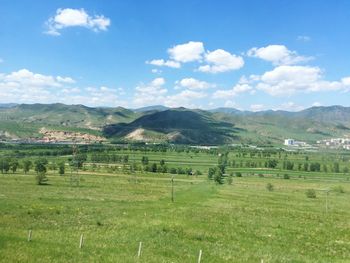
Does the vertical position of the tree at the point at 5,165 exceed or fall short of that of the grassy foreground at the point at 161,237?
it falls short

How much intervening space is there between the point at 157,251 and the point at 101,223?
1625cm

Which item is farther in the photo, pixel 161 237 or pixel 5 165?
pixel 5 165

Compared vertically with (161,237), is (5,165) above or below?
below

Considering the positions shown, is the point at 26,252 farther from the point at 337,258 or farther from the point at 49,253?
the point at 337,258

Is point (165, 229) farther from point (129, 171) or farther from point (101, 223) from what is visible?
point (129, 171)

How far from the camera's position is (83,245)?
30703 millimetres

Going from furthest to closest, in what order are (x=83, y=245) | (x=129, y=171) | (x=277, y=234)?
1. (x=129, y=171)
2. (x=277, y=234)
3. (x=83, y=245)

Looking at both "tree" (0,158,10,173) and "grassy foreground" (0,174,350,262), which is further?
"tree" (0,158,10,173)

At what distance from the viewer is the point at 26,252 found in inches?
1043

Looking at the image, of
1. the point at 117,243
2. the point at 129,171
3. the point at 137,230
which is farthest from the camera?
the point at 129,171

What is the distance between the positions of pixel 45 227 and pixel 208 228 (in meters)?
17.1

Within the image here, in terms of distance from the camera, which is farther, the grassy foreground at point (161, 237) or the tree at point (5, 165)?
the tree at point (5, 165)

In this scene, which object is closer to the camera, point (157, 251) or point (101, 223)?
point (157, 251)

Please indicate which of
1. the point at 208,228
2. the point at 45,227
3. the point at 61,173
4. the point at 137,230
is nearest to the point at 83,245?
the point at 137,230
